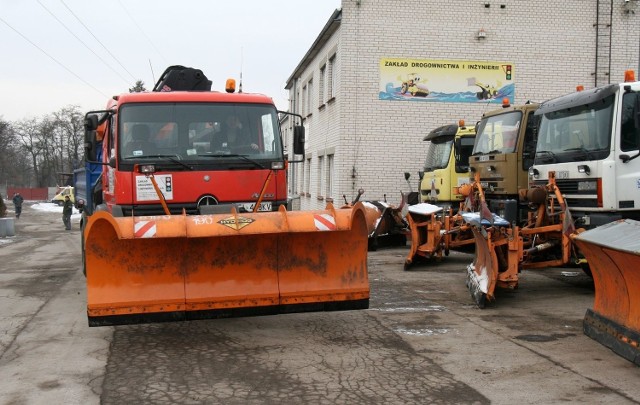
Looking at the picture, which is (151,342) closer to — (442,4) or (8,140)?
(442,4)

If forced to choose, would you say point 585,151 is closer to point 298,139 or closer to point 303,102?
point 298,139

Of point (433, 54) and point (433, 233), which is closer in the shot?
point (433, 233)

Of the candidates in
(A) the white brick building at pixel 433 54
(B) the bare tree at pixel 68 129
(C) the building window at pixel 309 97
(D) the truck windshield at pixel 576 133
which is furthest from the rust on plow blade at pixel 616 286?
(B) the bare tree at pixel 68 129

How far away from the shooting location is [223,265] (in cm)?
597

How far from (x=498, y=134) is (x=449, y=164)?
2.95 meters

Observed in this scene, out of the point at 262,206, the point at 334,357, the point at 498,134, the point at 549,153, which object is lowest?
the point at 334,357

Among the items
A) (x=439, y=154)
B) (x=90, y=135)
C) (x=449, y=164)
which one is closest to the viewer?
(x=90, y=135)

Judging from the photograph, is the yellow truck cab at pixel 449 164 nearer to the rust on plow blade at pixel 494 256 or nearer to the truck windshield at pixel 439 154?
the truck windshield at pixel 439 154

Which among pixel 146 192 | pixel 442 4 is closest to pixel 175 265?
pixel 146 192

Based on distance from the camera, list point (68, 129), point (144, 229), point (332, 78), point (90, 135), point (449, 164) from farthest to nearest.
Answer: point (68, 129) < point (332, 78) < point (449, 164) < point (90, 135) < point (144, 229)

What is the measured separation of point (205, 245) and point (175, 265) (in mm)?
333

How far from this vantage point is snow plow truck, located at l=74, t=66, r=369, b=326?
221 inches

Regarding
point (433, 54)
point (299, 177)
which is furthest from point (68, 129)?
point (433, 54)

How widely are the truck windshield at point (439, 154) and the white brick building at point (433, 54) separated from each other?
2.29m
